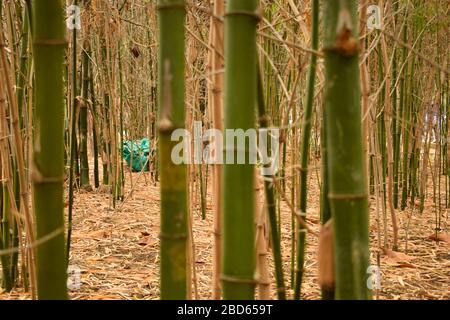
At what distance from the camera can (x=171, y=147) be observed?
676mm

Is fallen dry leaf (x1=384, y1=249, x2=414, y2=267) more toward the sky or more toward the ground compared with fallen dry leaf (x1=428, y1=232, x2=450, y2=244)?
more toward the ground

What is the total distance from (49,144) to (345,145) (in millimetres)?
343

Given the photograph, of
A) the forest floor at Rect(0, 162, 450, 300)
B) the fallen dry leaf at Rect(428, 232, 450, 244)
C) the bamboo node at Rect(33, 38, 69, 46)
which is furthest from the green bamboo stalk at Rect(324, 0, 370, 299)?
the fallen dry leaf at Rect(428, 232, 450, 244)

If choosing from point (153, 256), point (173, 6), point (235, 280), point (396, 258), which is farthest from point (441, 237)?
point (173, 6)

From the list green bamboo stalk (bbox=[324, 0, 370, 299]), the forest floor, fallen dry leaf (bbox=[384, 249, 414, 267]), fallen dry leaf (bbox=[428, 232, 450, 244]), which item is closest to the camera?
green bamboo stalk (bbox=[324, 0, 370, 299])

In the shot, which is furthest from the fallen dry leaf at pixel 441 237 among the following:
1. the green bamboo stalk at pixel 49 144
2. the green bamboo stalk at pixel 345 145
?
the green bamboo stalk at pixel 49 144

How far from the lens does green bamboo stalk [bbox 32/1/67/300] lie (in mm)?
674

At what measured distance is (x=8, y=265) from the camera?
1.72 m

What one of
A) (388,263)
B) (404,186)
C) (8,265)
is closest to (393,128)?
(404,186)

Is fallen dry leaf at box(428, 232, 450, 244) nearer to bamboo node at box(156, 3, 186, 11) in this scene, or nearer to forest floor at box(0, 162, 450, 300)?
forest floor at box(0, 162, 450, 300)

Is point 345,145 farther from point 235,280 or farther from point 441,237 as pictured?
point 441,237

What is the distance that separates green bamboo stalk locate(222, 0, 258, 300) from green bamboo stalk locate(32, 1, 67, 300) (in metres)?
0.20
